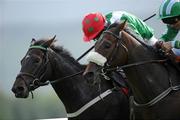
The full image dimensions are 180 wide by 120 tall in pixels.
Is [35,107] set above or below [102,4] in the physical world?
below

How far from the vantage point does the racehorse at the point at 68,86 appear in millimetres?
4711

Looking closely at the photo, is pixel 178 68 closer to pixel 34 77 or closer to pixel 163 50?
pixel 163 50

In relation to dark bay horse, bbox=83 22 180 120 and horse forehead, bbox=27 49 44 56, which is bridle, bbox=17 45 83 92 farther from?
dark bay horse, bbox=83 22 180 120

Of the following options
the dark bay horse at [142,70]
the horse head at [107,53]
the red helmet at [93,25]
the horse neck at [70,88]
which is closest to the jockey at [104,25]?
the red helmet at [93,25]

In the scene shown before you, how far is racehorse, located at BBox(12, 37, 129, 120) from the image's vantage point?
471 cm

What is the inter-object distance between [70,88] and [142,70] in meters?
0.78

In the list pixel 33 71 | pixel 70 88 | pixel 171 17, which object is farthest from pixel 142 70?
pixel 33 71

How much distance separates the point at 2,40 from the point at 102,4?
107 cm

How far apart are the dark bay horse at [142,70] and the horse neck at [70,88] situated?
1.95ft

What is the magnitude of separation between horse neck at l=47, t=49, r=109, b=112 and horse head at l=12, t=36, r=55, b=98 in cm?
8

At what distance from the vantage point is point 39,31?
6.95 m

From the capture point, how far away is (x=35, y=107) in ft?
22.7

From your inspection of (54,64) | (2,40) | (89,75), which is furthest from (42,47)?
(2,40)

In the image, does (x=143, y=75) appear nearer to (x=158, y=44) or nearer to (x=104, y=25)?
(x=158, y=44)
